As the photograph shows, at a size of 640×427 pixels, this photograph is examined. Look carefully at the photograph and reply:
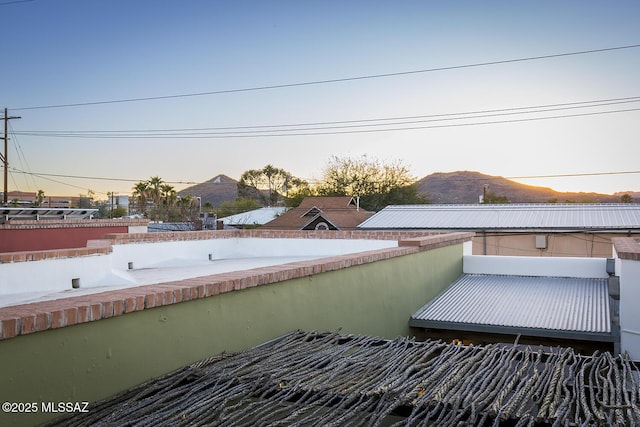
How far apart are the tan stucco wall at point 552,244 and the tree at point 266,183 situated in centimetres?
4641

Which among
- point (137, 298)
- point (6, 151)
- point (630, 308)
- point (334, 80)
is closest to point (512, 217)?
point (334, 80)

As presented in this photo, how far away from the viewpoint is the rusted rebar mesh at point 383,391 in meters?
2.47

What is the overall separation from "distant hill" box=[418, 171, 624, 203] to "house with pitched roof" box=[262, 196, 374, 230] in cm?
1282

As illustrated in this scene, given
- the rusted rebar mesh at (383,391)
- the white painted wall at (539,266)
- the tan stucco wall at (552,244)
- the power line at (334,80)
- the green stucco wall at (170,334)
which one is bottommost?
the tan stucco wall at (552,244)

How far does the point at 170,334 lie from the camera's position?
336cm

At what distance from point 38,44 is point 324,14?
1038 cm

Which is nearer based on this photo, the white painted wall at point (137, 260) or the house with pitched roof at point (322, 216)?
the white painted wall at point (137, 260)

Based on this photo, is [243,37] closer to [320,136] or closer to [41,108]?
[41,108]

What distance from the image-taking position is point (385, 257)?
6766 millimetres

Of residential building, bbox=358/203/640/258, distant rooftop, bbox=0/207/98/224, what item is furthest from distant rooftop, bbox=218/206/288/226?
distant rooftop, bbox=0/207/98/224

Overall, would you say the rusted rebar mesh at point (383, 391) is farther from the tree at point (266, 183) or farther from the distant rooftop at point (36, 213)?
the tree at point (266, 183)

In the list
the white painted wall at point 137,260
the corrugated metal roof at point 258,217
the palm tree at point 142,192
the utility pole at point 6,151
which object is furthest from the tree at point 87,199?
the white painted wall at point 137,260

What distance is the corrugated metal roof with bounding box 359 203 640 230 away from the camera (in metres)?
18.8

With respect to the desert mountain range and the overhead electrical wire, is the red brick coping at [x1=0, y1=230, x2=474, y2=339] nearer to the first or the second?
the overhead electrical wire
